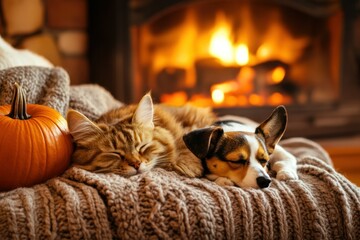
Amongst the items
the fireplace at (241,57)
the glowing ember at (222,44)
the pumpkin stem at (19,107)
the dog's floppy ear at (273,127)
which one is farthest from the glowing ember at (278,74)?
the pumpkin stem at (19,107)

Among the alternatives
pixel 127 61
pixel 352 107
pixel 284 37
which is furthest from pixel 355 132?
pixel 127 61

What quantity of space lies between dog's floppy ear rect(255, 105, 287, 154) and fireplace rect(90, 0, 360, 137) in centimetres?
122

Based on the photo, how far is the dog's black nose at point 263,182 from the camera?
1.03 m

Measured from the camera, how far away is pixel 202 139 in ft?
3.61

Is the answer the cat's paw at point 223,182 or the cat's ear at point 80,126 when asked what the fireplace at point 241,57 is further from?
the cat's paw at point 223,182

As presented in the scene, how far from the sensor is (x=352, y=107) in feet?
9.12

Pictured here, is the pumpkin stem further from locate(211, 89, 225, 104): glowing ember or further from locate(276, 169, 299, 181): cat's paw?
locate(211, 89, 225, 104): glowing ember

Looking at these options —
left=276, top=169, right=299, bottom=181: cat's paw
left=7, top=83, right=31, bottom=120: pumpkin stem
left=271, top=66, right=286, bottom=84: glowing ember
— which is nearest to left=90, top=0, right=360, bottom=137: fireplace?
left=271, top=66, right=286, bottom=84: glowing ember

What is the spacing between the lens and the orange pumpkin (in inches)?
39.3

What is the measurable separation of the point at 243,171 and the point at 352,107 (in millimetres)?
1960

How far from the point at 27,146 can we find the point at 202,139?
43 centimetres

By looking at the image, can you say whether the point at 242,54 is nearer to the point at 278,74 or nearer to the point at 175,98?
the point at 278,74

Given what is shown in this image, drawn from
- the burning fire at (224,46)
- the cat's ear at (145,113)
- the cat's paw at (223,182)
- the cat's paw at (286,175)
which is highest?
the burning fire at (224,46)

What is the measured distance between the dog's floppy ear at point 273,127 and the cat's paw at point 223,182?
6.9 inches
